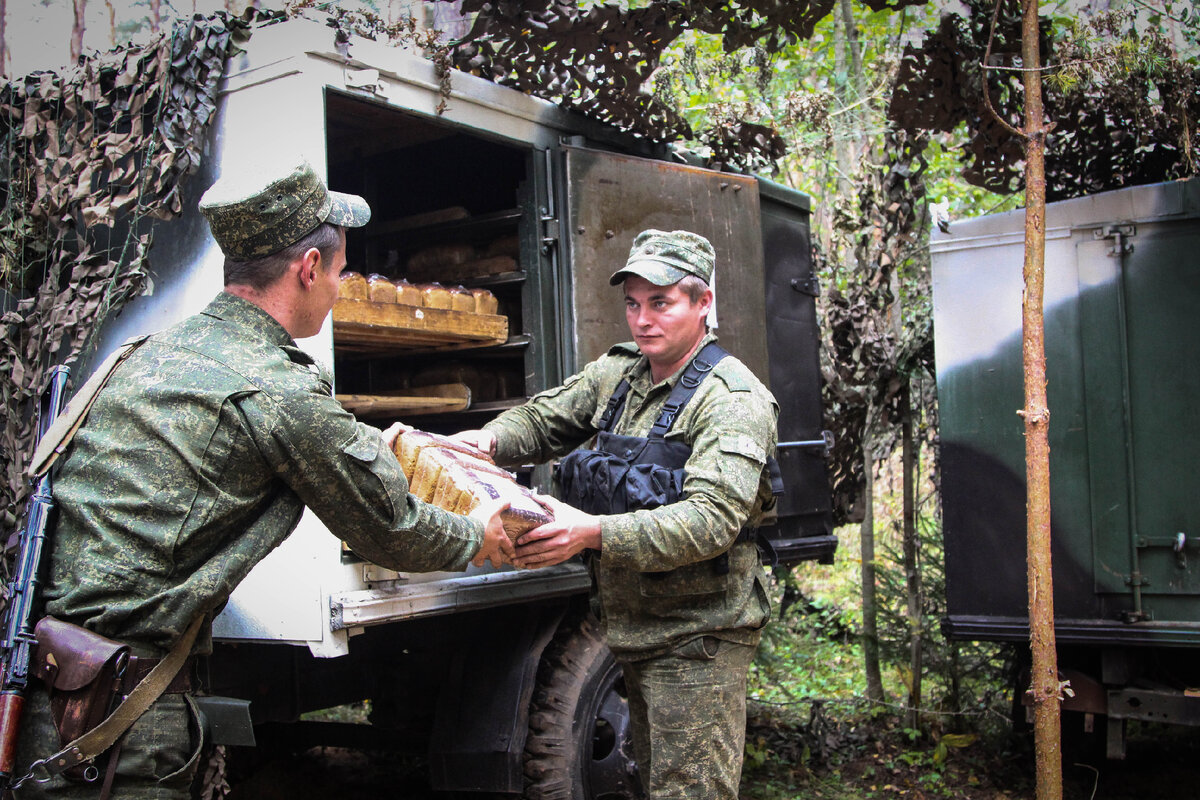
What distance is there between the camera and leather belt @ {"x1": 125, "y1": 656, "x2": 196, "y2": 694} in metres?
2.11

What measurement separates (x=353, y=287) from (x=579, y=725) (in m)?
1.92

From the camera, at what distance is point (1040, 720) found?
11.6 feet

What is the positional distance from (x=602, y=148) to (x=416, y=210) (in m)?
1.45

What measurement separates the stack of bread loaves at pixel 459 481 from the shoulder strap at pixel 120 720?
75cm

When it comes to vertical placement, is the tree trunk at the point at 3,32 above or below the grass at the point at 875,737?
above

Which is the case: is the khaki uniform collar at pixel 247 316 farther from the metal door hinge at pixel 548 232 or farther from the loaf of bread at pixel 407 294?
the metal door hinge at pixel 548 232

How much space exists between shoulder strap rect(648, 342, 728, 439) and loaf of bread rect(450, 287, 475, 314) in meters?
1.52

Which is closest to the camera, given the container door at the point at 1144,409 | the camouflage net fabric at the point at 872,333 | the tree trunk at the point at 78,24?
the container door at the point at 1144,409

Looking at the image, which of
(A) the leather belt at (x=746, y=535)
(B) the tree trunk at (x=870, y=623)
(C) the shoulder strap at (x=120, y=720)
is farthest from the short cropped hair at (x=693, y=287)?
(B) the tree trunk at (x=870, y=623)

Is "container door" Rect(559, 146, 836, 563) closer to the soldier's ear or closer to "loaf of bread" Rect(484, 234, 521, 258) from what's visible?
"loaf of bread" Rect(484, 234, 521, 258)

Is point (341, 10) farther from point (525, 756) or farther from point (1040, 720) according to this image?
point (1040, 720)

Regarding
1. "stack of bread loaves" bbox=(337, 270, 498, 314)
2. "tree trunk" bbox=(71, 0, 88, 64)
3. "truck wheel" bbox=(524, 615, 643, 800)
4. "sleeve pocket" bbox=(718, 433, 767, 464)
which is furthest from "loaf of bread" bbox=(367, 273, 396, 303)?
"tree trunk" bbox=(71, 0, 88, 64)

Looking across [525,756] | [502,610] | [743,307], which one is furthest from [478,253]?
[525,756]

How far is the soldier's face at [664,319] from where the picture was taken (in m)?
3.23
